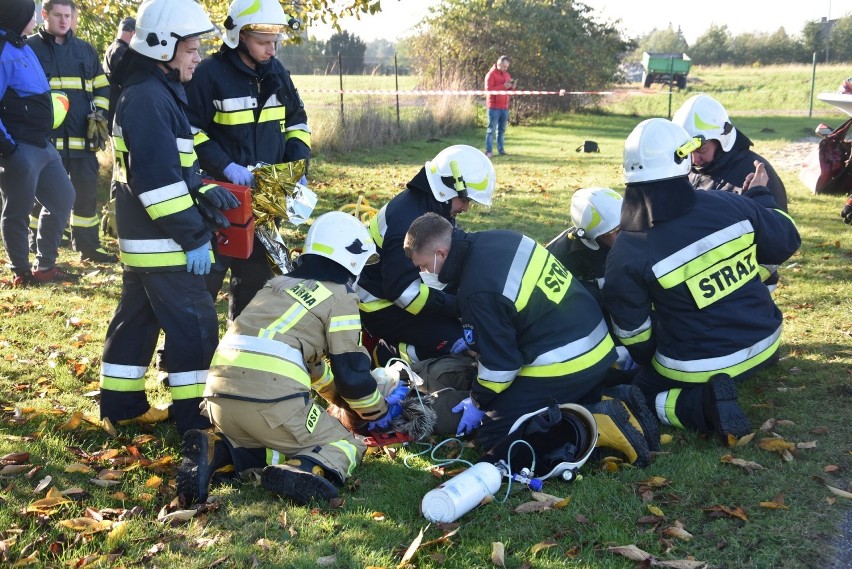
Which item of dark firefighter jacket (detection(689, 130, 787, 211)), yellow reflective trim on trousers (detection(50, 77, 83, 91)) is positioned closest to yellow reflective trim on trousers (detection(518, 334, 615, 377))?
dark firefighter jacket (detection(689, 130, 787, 211))

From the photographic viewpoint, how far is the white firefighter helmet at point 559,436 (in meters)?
3.98

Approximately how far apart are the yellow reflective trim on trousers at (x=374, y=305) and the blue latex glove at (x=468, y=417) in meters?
1.06

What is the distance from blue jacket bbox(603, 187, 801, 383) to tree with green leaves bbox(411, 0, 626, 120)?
23852 mm

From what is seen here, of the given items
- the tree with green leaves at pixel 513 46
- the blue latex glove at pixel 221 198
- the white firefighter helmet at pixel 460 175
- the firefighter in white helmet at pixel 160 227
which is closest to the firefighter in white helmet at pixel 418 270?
the white firefighter helmet at pixel 460 175

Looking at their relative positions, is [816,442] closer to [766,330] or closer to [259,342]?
[766,330]

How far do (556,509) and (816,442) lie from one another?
5.57ft

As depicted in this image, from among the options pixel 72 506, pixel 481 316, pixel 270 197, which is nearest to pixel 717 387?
pixel 481 316

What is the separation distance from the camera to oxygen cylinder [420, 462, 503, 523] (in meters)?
3.59

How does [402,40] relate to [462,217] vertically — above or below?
above

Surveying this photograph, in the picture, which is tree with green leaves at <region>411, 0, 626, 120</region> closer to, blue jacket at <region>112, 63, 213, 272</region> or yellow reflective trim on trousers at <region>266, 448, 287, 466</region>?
Answer: blue jacket at <region>112, 63, 213, 272</region>

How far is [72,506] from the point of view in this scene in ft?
12.0

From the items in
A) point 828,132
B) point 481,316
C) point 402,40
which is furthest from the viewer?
point 402,40

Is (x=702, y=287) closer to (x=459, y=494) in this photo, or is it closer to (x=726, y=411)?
(x=726, y=411)

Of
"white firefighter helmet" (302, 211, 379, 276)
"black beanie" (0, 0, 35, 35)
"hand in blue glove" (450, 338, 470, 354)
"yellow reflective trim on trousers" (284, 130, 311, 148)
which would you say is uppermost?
"black beanie" (0, 0, 35, 35)
